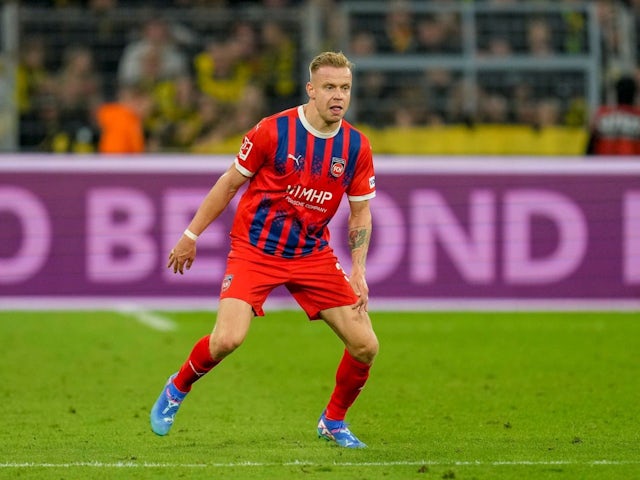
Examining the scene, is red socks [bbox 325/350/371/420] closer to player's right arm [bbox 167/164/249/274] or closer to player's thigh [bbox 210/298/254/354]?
player's thigh [bbox 210/298/254/354]

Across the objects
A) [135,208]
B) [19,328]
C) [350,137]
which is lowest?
[19,328]

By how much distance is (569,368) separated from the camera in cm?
1063

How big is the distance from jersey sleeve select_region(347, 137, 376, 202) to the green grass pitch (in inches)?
53.1

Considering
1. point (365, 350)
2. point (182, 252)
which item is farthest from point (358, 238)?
point (182, 252)

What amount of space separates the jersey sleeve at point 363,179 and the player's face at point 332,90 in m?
0.32

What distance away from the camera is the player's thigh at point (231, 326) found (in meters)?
7.03

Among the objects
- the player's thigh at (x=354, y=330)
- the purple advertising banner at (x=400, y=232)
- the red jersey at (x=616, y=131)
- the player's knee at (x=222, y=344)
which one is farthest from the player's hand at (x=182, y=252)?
the red jersey at (x=616, y=131)

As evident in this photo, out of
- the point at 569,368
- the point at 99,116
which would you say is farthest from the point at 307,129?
the point at 99,116

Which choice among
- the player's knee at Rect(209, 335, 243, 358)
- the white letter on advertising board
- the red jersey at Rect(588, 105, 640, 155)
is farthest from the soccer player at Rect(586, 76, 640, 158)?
the player's knee at Rect(209, 335, 243, 358)

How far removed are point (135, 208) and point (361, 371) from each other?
23.9ft

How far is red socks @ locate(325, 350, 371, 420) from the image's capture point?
7.34 meters

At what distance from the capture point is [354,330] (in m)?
7.21

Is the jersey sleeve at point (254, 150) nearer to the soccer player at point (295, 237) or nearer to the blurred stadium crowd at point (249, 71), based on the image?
the soccer player at point (295, 237)

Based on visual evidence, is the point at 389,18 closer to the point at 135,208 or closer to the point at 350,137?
the point at 135,208
